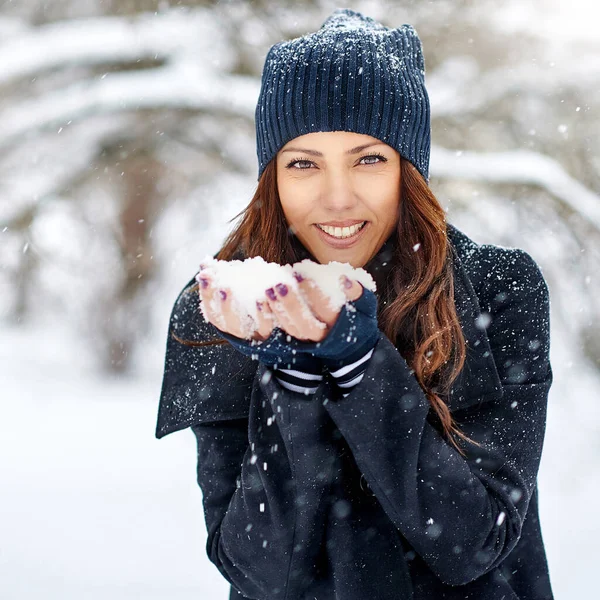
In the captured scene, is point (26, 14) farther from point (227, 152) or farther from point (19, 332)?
point (19, 332)

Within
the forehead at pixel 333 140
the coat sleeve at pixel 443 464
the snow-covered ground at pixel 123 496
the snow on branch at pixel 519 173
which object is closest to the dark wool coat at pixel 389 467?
the coat sleeve at pixel 443 464

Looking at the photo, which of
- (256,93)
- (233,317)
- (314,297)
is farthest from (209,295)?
(256,93)

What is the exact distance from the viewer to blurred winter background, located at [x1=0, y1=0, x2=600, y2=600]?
3711 millimetres

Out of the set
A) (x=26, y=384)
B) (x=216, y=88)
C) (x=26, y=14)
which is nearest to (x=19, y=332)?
(x=26, y=384)

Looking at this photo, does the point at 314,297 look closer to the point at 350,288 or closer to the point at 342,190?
the point at 350,288

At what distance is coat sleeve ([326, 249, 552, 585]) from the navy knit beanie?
1.79ft

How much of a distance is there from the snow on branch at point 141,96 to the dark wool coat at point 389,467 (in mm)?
2978

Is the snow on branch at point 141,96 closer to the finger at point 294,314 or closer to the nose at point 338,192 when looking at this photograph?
the nose at point 338,192

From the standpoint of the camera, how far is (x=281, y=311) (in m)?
1.03

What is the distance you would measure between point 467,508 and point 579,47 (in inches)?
168

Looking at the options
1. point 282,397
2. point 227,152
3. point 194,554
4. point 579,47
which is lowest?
point 194,554

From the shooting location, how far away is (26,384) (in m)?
7.49

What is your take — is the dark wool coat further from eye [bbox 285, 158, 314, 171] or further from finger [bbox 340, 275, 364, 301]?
eye [bbox 285, 158, 314, 171]

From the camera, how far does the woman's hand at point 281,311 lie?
1.02 meters
